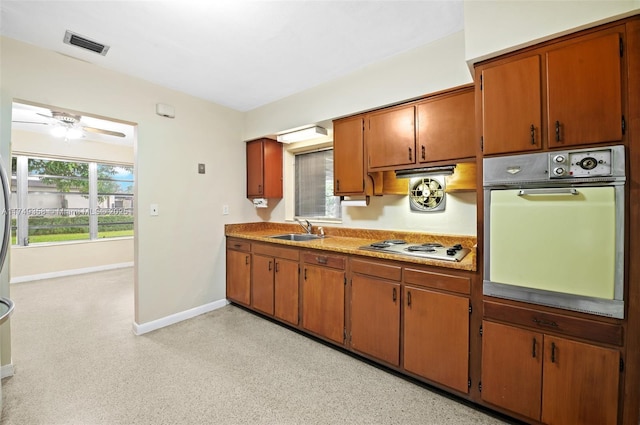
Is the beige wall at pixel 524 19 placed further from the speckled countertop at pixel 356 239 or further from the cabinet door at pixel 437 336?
the cabinet door at pixel 437 336

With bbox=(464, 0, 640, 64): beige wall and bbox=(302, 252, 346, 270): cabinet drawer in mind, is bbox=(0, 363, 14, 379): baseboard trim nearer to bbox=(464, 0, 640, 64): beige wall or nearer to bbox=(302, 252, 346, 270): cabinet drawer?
bbox=(302, 252, 346, 270): cabinet drawer

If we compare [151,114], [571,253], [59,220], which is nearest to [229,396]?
[571,253]

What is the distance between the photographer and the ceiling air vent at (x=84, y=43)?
2047 millimetres

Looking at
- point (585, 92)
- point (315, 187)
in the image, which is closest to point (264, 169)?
point (315, 187)

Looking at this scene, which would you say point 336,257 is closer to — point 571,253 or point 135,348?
point 571,253

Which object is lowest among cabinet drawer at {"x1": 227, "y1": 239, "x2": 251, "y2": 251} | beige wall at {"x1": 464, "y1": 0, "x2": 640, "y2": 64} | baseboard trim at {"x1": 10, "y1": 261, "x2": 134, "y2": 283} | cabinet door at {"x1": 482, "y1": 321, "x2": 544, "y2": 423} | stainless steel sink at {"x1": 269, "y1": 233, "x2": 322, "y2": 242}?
baseboard trim at {"x1": 10, "y1": 261, "x2": 134, "y2": 283}

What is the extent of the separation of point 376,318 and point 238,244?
2007mm

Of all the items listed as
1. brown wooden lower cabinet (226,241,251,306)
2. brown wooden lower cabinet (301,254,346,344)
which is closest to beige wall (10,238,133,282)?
brown wooden lower cabinet (226,241,251,306)

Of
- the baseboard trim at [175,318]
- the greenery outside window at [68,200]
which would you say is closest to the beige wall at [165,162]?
the baseboard trim at [175,318]

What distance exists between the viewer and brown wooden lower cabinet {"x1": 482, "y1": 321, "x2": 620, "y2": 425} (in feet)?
4.45

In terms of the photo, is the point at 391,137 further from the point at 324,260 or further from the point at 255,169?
the point at 255,169

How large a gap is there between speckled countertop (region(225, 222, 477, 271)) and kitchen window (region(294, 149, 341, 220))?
0.25 meters

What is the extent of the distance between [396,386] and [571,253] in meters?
1.43

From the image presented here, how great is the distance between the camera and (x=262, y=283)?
3.11 meters
